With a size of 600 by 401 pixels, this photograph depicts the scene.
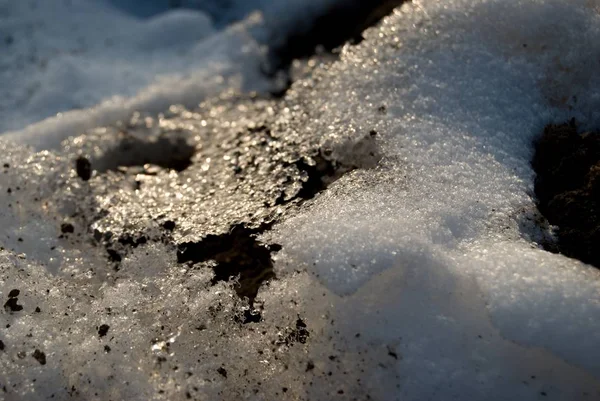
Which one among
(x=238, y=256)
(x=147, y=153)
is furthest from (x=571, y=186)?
(x=147, y=153)

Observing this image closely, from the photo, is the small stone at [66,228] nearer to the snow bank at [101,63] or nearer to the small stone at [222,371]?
the snow bank at [101,63]

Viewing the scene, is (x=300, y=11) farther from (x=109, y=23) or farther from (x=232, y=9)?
(x=109, y=23)

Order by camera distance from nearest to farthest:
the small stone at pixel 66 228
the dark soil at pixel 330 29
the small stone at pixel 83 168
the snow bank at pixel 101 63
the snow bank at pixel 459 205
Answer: the snow bank at pixel 459 205
the small stone at pixel 66 228
the small stone at pixel 83 168
the snow bank at pixel 101 63
the dark soil at pixel 330 29

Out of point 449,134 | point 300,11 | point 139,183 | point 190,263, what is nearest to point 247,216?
point 190,263

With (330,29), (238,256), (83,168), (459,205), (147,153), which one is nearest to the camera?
(459,205)

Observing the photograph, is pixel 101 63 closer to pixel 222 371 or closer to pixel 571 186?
pixel 222 371

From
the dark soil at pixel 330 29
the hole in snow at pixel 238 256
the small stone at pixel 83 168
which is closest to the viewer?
the hole in snow at pixel 238 256

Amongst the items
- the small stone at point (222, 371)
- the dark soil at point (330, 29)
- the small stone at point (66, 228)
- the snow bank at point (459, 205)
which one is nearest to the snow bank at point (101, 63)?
the dark soil at point (330, 29)
